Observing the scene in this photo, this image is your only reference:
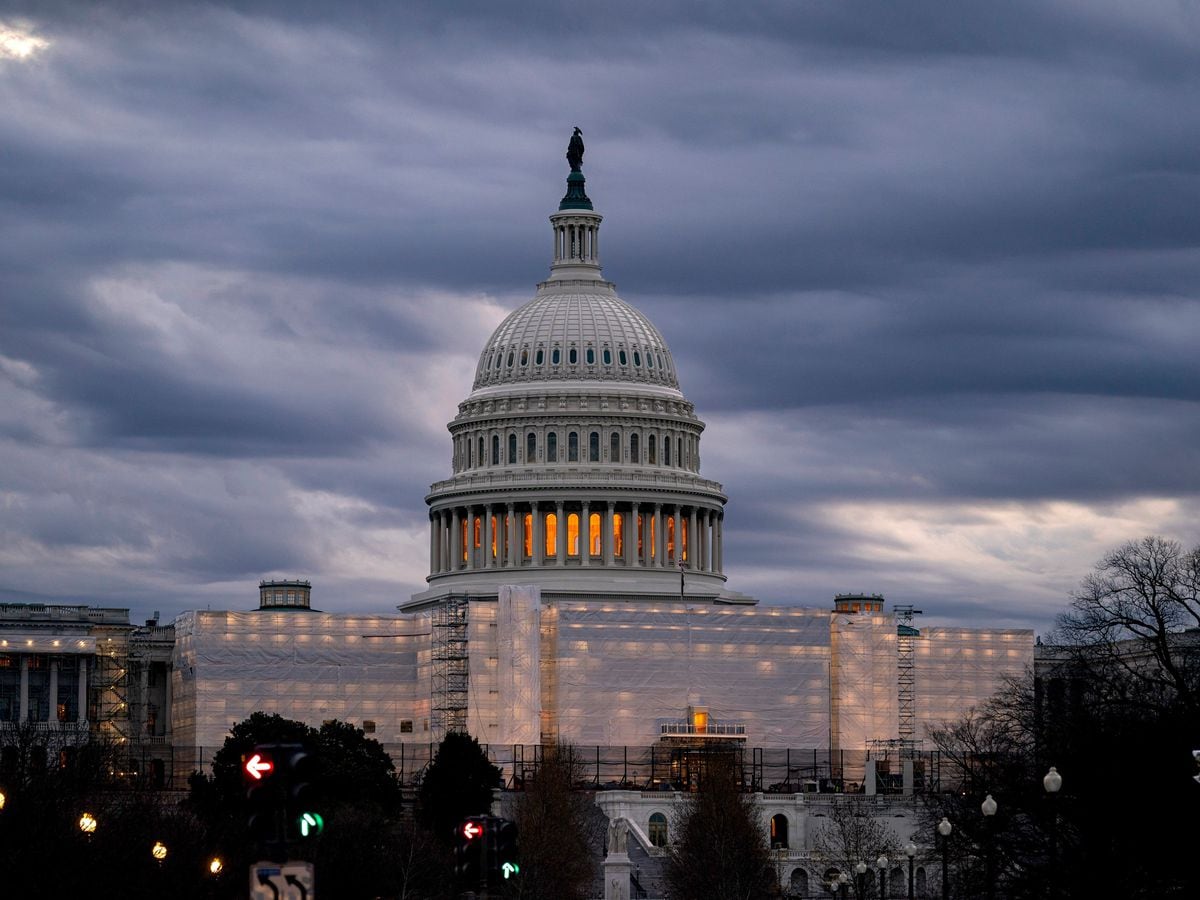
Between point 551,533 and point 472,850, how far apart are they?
505ft

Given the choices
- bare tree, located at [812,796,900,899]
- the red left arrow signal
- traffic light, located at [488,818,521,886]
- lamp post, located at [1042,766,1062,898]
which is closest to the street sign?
the red left arrow signal

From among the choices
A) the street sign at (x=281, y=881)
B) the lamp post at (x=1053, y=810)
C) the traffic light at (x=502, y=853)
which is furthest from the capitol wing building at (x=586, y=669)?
the street sign at (x=281, y=881)

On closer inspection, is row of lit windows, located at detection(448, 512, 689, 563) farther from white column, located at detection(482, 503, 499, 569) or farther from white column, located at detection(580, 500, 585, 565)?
white column, located at detection(482, 503, 499, 569)

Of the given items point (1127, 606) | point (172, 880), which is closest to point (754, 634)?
point (1127, 606)

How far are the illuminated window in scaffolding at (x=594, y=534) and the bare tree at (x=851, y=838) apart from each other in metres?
38.8

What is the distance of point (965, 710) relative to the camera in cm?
19175

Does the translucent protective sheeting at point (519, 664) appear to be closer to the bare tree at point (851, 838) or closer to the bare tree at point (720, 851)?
the bare tree at point (851, 838)

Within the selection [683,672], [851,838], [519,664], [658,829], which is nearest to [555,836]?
[851,838]

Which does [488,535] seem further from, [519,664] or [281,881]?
[281,881]

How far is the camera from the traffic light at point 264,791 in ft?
120

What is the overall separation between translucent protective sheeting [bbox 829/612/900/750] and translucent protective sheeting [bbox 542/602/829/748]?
1.04 m

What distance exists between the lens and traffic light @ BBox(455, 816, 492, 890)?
147ft

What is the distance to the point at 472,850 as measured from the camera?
4497cm

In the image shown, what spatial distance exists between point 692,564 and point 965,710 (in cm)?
2187
